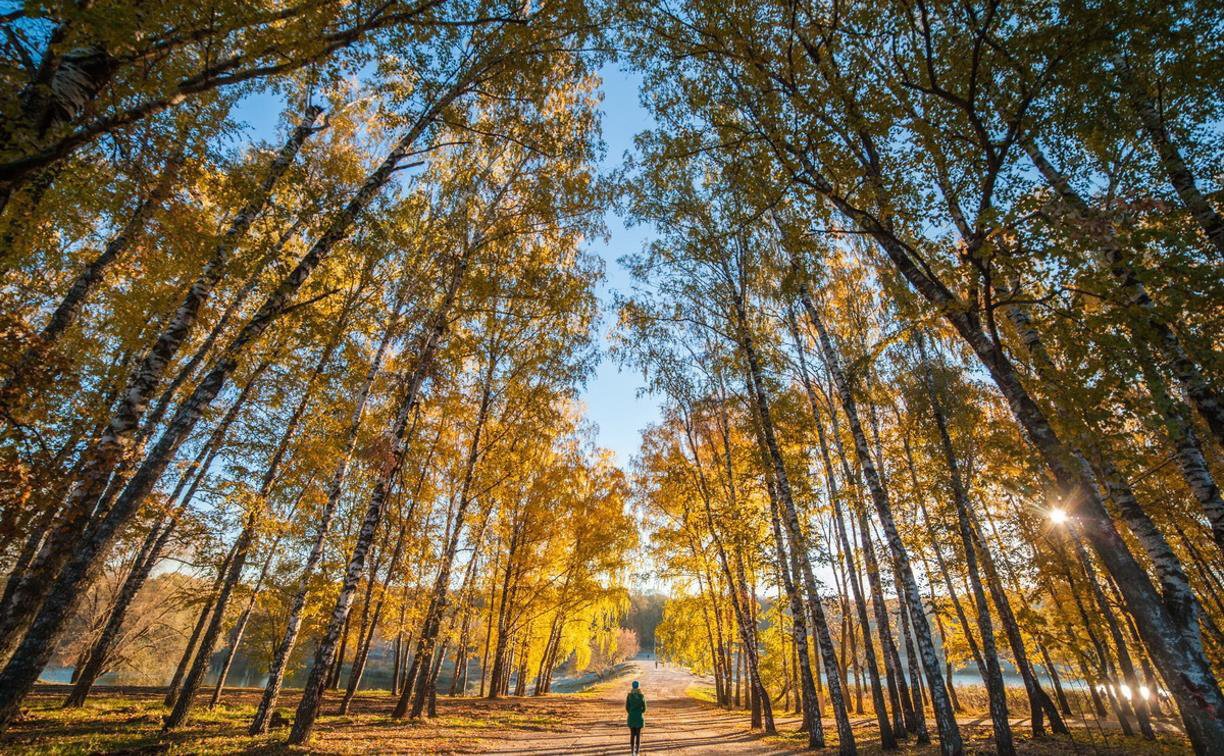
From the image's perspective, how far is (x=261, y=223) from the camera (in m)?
8.85

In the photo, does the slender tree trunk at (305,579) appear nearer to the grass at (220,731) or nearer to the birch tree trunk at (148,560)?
the grass at (220,731)

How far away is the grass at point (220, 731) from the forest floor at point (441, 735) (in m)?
0.02

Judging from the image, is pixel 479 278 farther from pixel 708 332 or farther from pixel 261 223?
pixel 708 332

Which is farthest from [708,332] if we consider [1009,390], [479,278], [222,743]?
[222,743]

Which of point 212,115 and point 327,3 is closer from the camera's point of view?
point 327,3

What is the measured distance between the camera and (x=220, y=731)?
9430mm

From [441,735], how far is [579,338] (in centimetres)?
1142

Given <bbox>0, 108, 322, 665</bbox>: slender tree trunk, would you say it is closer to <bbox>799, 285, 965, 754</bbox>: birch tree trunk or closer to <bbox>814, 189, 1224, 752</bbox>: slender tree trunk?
<bbox>814, 189, 1224, 752</bbox>: slender tree trunk

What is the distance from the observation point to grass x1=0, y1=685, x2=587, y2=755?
7.71 meters

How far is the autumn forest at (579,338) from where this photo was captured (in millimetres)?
5406

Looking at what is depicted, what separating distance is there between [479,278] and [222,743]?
1049cm

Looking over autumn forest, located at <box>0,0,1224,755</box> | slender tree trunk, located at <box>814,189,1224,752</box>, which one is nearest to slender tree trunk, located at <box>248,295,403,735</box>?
autumn forest, located at <box>0,0,1224,755</box>

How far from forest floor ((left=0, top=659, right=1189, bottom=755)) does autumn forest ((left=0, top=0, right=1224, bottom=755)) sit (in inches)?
9.9

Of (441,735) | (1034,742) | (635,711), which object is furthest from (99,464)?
(1034,742)
